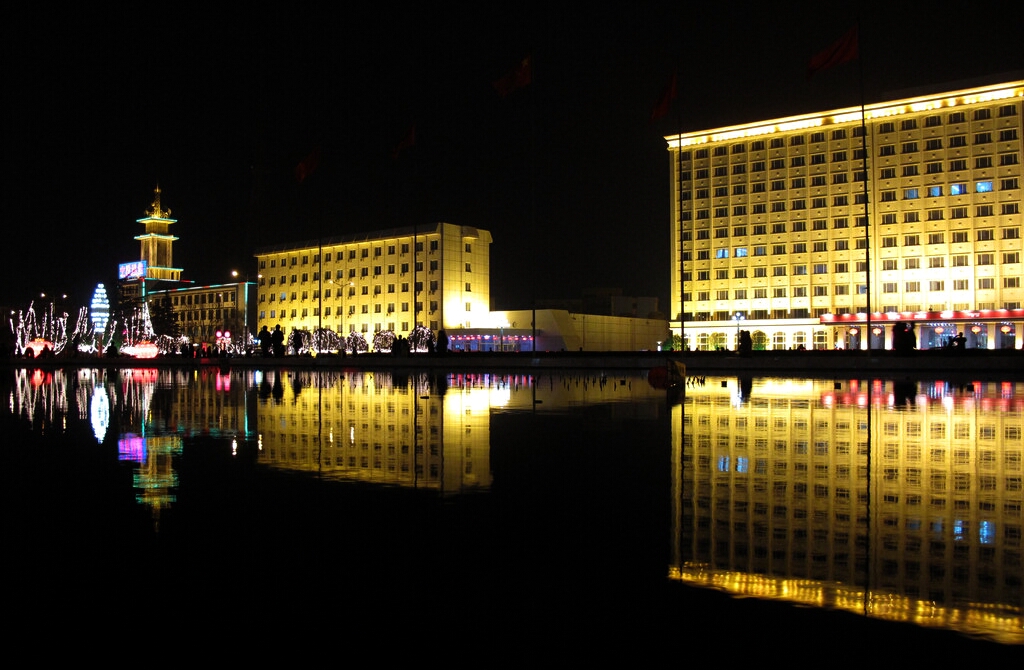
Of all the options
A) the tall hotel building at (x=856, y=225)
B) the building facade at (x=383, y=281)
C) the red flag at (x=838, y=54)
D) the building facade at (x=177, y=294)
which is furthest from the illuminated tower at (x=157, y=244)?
the red flag at (x=838, y=54)

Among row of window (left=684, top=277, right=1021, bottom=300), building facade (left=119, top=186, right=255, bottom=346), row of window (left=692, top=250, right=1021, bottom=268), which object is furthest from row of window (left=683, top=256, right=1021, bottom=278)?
building facade (left=119, top=186, right=255, bottom=346)

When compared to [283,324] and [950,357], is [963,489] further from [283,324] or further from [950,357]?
[283,324]

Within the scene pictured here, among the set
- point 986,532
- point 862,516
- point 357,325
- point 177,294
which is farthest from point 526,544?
point 177,294

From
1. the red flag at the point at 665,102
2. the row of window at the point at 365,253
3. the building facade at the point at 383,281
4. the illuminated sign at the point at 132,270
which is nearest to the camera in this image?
the red flag at the point at 665,102

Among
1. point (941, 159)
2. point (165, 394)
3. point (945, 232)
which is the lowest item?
point (165, 394)

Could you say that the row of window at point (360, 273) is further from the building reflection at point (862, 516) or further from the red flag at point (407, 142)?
the building reflection at point (862, 516)

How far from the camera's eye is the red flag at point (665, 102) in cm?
3591

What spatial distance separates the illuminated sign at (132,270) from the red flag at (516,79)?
10034 cm

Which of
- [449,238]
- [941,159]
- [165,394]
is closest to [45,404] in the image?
[165,394]

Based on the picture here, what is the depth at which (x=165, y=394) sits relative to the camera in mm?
22188

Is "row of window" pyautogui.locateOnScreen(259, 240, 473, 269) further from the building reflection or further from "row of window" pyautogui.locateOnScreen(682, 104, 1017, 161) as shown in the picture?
the building reflection

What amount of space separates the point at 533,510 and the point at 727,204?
81.0 m

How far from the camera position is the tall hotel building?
228 feet

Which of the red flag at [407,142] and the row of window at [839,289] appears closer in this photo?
the red flag at [407,142]
